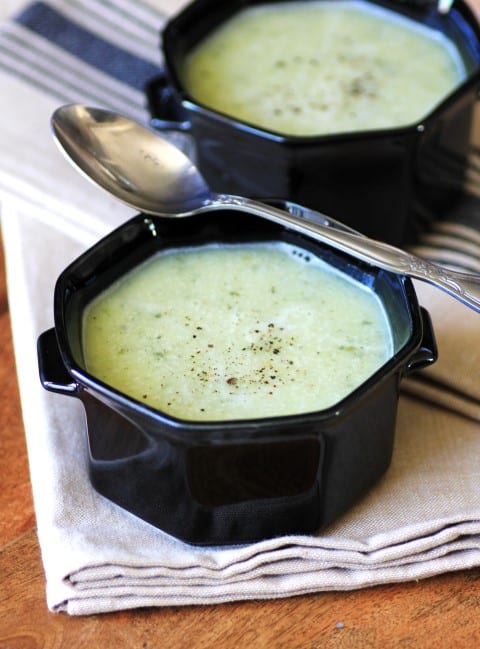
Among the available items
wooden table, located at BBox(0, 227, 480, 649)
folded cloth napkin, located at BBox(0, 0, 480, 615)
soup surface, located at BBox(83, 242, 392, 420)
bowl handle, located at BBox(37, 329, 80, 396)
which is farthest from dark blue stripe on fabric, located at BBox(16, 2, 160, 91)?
wooden table, located at BBox(0, 227, 480, 649)

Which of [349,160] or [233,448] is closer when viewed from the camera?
[233,448]

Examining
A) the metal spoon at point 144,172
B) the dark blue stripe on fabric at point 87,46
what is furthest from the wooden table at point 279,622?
the dark blue stripe on fabric at point 87,46

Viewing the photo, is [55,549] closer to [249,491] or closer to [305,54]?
[249,491]

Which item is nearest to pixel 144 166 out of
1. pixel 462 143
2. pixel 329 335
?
pixel 329 335

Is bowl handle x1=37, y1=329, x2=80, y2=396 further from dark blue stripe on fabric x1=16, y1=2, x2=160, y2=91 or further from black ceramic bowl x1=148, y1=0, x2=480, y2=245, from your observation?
dark blue stripe on fabric x1=16, y1=2, x2=160, y2=91

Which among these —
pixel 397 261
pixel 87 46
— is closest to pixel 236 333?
pixel 397 261

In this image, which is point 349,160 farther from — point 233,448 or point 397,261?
point 233,448
